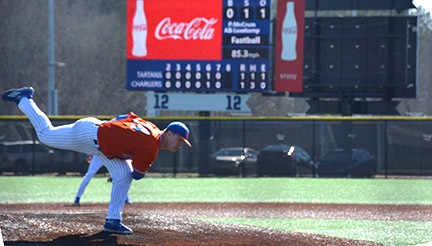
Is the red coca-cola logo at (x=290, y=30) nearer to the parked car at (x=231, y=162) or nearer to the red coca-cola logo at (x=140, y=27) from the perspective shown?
the parked car at (x=231, y=162)

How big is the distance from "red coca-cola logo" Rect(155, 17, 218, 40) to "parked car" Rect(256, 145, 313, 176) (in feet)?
12.7

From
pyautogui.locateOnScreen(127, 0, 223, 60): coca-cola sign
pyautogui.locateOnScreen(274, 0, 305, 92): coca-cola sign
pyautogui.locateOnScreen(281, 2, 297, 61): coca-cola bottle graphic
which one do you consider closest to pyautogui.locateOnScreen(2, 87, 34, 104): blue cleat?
pyautogui.locateOnScreen(127, 0, 223, 60): coca-cola sign

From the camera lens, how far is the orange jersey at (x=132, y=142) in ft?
17.8

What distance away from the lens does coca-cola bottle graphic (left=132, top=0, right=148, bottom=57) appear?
19406 millimetres

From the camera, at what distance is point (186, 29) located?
63.3 ft

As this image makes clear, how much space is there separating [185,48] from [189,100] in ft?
5.14

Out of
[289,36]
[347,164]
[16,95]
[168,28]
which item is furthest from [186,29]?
[16,95]

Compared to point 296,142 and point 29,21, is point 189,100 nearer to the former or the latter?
point 296,142

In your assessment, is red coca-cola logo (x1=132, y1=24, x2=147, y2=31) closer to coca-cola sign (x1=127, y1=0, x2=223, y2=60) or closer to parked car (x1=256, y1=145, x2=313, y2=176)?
coca-cola sign (x1=127, y1=0, x2=223, y2=60)

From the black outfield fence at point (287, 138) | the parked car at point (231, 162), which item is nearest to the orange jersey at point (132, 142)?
the black outfield fence at point (287, 138)

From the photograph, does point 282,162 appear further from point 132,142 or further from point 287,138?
point 132,142

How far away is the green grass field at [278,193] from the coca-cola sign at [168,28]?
157 inches

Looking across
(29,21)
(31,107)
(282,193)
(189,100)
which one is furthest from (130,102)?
(31,107)

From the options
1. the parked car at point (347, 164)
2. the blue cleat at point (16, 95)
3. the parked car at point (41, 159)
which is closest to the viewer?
the blue cleat at point (16, 95)
